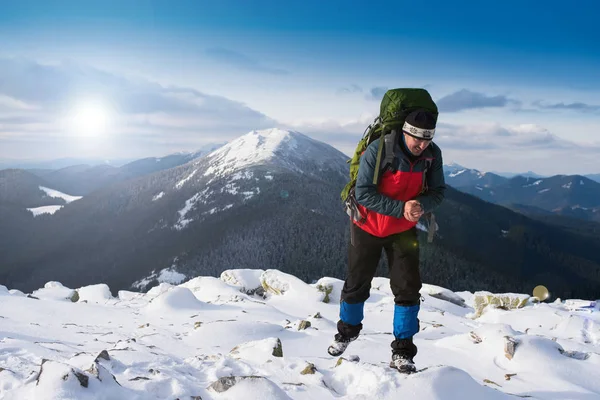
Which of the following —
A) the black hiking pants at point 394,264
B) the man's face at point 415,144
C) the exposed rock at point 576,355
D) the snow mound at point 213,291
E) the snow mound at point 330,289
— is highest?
the man's face at point 415,144

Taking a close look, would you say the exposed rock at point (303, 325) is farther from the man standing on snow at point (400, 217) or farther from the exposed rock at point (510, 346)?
the exposed rock at point (510, 346)

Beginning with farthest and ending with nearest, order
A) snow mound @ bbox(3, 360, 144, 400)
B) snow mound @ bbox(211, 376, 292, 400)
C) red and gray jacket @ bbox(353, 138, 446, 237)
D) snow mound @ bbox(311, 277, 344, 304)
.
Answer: snow mound @ bbox(311, 277, 344, 304), red and gray jacket @ bbox(353, 138, 446, 237), snow mound @ bbox(211, 376, 292, 400), snow mound @ bbox(3, 360, 144, 400)

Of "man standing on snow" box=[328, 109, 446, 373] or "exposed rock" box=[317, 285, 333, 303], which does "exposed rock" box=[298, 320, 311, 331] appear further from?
"exposed rock" box=[317, 285, 333, 303]

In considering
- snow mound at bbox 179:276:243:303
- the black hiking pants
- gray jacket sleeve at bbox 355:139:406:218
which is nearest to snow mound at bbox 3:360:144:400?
the black hiking pants

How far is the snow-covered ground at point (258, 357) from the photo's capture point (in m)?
5.21

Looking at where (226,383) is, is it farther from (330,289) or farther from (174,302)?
(330,289)

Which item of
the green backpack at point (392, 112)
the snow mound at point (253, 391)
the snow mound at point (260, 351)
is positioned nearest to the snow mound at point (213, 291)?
the snow mound at point (260, 351)

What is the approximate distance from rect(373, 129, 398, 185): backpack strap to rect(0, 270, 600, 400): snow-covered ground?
3.05 meters

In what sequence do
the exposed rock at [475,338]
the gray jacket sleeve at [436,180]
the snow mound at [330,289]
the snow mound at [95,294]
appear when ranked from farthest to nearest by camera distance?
the snow mound at [95,294] → the snow mound at [330,289] → the exposed rock at [475,338] → the gray jacket sleeve at [436,180]

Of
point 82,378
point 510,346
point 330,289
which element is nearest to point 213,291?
point 330,289

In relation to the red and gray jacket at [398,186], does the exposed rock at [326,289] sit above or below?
below

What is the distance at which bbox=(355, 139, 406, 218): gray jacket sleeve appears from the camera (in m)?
5.55

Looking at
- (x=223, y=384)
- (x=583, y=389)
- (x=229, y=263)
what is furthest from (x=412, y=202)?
(x=229, y=263)

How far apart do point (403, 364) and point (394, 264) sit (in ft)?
5.25
